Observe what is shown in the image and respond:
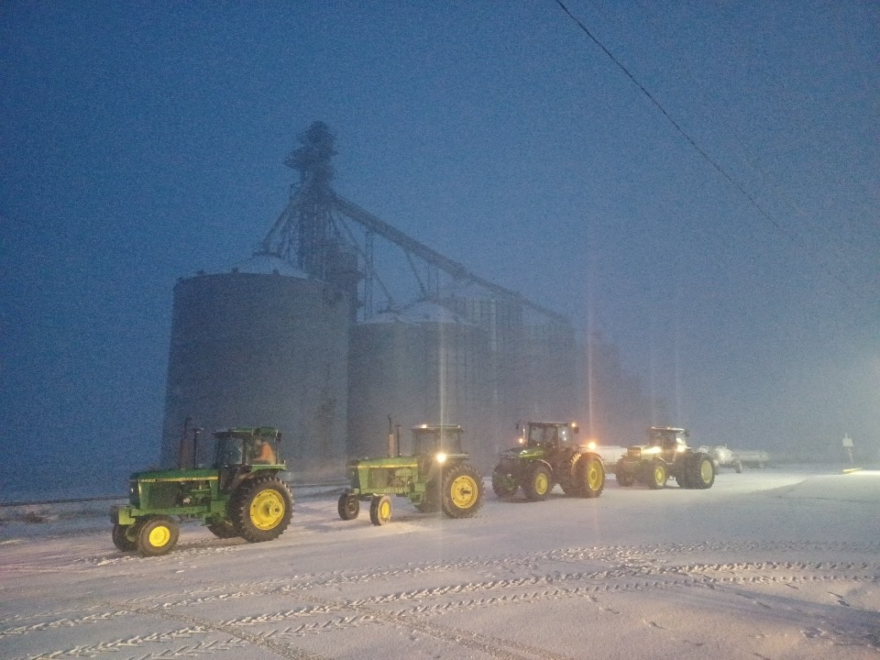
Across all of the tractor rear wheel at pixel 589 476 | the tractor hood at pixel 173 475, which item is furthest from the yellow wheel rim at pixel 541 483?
the tractor hood at pixel 173 475

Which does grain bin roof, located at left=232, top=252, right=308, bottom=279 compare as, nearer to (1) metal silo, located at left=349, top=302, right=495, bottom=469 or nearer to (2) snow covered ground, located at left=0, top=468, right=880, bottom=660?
(1) metal silo, located at left=349, top=302, right=495, bottom=469

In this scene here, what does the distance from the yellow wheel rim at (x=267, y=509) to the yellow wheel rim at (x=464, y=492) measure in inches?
153

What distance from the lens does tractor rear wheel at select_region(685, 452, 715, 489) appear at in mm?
18859

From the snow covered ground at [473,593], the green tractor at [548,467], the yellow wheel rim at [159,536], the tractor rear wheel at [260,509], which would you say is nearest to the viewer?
the snow covered ground at [473,593]

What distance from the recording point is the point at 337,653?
177 inches

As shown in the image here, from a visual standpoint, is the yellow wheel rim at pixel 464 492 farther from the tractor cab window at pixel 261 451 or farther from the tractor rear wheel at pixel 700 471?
the tractor rear wheel at pixel 700 471

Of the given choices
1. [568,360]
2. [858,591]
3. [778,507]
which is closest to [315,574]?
[858,591]

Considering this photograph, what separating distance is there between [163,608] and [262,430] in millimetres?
4960

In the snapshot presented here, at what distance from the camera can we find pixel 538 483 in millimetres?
15492

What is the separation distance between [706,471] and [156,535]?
1651cm

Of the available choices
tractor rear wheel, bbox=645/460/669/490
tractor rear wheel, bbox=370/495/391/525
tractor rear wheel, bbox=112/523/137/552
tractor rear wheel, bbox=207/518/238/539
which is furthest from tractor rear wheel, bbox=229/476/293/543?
tractor rear wheel, bbox=645/460/669/490

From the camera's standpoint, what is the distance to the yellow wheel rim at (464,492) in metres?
12.7

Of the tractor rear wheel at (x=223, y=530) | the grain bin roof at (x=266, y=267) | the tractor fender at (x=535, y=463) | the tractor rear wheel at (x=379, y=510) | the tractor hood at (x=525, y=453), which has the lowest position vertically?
the tractor rear wheel at (x=223, y=530)

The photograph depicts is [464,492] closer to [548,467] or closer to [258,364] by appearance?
[548,467]
